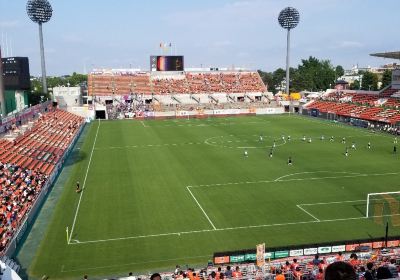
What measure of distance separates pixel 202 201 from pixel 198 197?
35.4 inches

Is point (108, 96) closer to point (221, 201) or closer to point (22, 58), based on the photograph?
point (22, 58)

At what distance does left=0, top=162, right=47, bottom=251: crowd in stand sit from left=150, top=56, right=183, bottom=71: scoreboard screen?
67013mm

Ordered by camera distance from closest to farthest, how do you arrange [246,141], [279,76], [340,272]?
1. [340,272]
2. [246,141]
3. [279,76]

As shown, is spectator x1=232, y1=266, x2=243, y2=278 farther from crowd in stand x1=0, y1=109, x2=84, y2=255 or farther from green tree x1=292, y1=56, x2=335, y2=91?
green tree x1=292, y1=56, x2=335, y2=91

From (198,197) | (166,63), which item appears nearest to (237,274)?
(198,197)

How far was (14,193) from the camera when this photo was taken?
26.0 meters

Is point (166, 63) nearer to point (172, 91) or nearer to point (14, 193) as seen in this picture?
point (172, 91)

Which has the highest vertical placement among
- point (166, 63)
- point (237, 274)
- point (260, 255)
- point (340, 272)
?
point (166, 63)

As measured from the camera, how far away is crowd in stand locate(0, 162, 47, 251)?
2134cm

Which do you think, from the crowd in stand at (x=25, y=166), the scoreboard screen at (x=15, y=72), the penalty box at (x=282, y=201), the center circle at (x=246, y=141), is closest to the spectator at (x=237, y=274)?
the penalty box at (x=282, y=201)

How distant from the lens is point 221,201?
2742 centimetres

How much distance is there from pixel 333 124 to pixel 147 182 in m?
44.1

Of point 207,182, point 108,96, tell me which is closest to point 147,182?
point 207,182

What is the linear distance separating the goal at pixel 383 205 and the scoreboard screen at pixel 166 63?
243 ft
